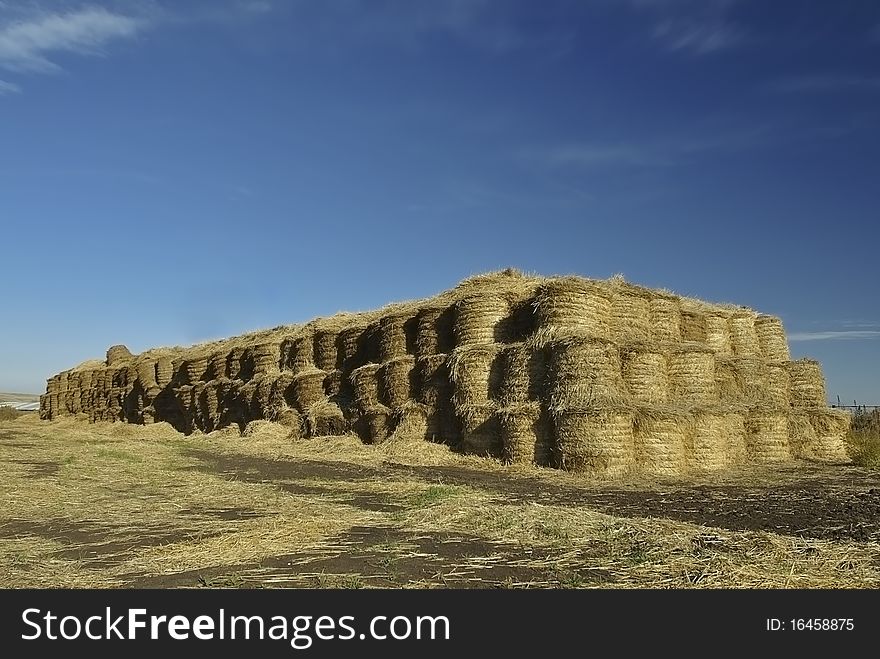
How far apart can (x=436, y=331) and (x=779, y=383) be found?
10.7 m

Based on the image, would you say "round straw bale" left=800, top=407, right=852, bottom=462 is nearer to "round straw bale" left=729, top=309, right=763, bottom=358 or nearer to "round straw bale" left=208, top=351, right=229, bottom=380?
"round straw bale" left=729, top=309, right=763, bottom=358

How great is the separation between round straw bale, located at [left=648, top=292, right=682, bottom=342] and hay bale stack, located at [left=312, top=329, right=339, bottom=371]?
39.7 ft

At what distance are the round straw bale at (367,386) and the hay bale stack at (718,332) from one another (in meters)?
10.5

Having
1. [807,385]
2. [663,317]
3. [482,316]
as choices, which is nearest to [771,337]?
[807,385]

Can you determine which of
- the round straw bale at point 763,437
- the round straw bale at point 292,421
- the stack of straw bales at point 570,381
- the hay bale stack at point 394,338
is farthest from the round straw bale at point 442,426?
the round straw bale at point 763,437

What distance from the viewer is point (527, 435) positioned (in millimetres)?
16281

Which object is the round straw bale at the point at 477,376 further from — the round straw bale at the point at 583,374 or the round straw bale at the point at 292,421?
the round straw bale at the point at 292,421

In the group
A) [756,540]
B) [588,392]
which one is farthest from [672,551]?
[588,392]

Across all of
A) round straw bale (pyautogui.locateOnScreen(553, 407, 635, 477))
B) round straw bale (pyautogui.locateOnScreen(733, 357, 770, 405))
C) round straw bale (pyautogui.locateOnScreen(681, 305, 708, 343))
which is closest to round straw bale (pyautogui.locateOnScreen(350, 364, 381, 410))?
round straw bale (pyautogui.locateOnScreen(553, 407, 635, 477))

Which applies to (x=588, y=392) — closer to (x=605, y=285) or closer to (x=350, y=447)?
(x=605, y=285)

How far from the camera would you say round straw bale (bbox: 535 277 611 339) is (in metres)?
17.3

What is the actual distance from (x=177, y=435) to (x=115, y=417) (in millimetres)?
11548

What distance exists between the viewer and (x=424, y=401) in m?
20.1

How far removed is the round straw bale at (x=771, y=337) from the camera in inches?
896
